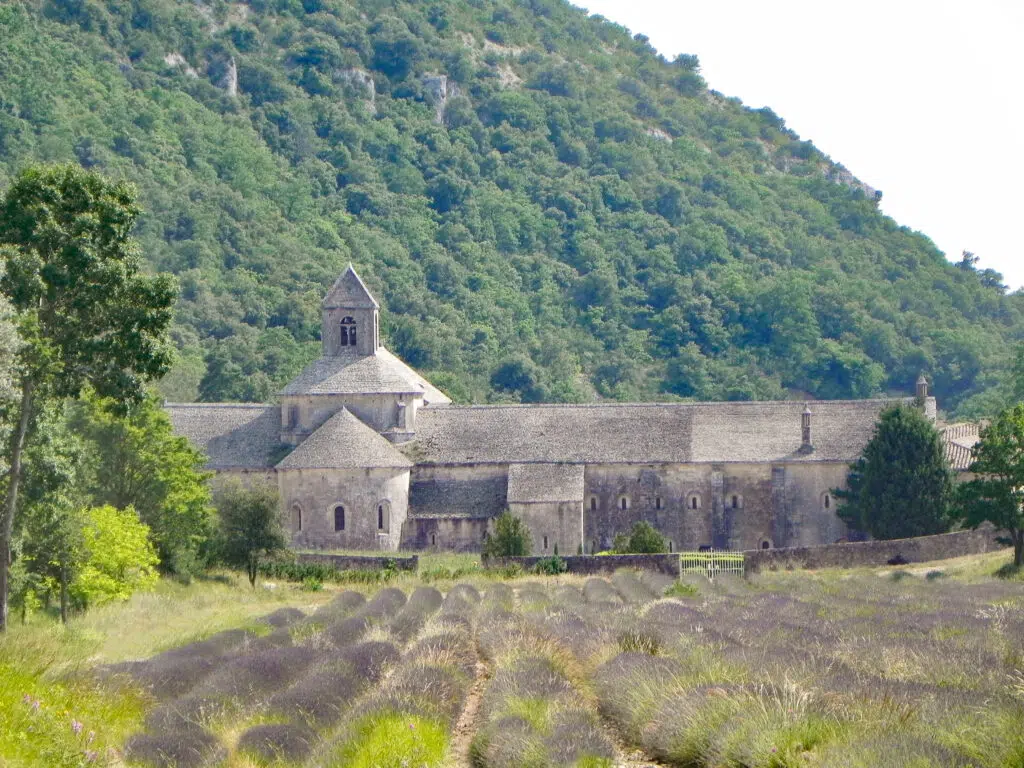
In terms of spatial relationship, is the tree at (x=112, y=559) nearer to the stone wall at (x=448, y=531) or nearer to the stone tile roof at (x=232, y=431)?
the stone wall at (x=448, y=531)

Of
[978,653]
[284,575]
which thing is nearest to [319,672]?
[978,653]

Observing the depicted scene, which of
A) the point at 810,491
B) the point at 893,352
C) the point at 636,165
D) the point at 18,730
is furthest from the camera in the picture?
the point at 636,165

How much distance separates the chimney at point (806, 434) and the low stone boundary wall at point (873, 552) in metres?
9.09

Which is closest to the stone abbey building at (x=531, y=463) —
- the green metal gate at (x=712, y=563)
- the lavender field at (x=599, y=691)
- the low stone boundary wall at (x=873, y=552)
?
the low stone boundary wall at (x=873, y=552)

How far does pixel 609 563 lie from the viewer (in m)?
56.9

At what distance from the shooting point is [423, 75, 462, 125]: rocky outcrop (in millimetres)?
163875

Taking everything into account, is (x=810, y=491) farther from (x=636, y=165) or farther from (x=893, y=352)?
(x=636, y=165)

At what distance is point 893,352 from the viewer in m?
138

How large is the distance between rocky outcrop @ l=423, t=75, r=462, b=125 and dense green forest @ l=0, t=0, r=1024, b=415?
0.96 ft

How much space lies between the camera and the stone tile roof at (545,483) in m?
66.2

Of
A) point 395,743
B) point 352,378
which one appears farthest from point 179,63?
point 395,743

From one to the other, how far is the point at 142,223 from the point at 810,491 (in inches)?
2825

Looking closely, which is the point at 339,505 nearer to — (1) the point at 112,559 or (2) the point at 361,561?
(2) the point at 361,561

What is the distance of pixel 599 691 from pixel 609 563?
35.4 metres
